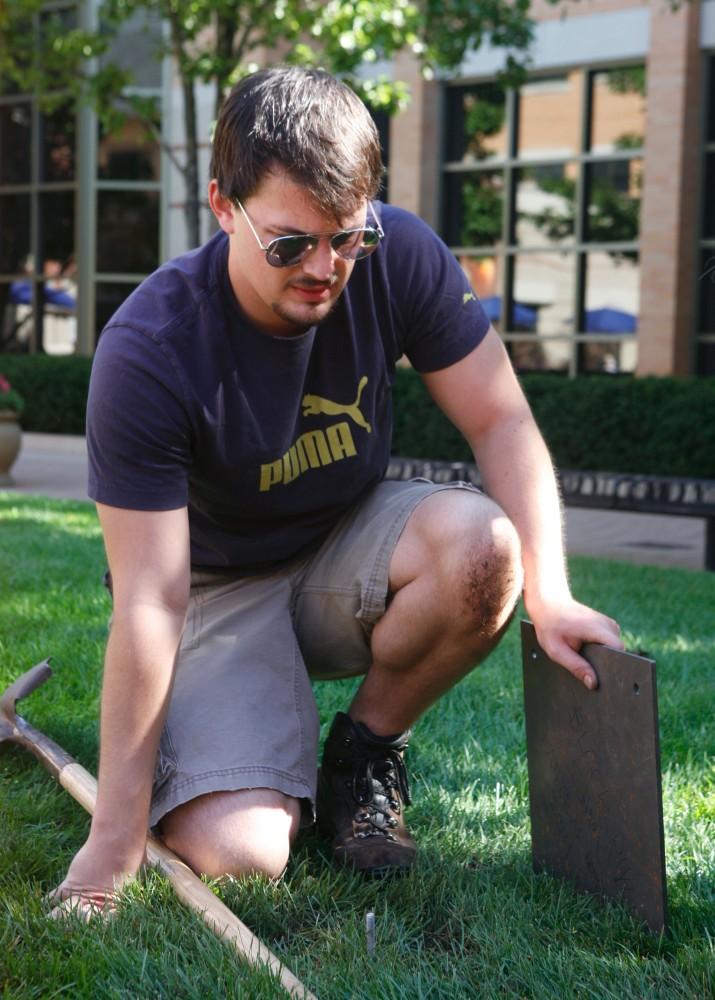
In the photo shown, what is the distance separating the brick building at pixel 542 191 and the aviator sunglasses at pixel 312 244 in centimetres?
1109

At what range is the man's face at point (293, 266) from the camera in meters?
2.52

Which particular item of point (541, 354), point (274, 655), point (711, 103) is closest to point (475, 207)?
point (541, 354)

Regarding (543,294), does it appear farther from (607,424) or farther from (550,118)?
(607,424)

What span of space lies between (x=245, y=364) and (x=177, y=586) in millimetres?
485

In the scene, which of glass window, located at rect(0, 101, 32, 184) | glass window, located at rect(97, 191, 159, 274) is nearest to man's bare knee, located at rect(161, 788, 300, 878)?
glass window, located at rect(97, 191, 159, 274)

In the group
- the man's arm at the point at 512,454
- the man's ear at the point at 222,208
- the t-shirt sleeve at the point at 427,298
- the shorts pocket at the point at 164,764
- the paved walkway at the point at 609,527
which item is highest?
the man's ear at the point at 222,208

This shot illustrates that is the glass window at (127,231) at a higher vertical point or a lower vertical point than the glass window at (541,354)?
higher

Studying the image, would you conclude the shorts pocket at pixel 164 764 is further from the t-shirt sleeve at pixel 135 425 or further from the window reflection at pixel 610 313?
the window reflection at pixel 610 313

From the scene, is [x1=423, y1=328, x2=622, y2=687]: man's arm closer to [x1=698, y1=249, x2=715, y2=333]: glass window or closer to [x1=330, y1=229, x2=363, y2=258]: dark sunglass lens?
[x1=330, y1=229, x2=363, y2=258]: dark sunglass lens

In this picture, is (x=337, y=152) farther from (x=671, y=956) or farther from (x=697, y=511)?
(x=697, y=511)

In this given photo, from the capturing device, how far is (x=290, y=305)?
262 centimetres

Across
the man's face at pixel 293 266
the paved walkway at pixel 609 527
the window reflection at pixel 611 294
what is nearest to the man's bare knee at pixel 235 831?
the man's face at pixel 293 266

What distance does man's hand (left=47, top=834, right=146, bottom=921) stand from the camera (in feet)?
8.07

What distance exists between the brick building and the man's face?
1101 centimetres
